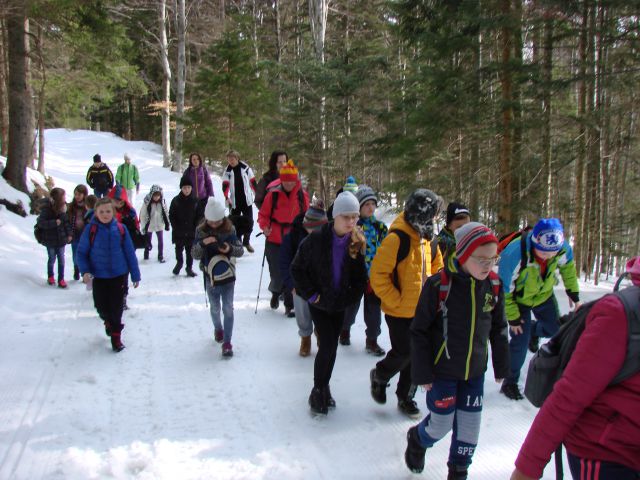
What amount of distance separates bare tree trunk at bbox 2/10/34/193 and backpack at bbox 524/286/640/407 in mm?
15431

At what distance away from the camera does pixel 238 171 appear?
1040 cm

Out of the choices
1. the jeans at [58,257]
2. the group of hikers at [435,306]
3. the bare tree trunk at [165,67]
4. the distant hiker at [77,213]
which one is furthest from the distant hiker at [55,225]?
the bare tree trunk at [165,67]

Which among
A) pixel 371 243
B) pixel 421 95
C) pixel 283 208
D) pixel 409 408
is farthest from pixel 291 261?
pixel 421 95

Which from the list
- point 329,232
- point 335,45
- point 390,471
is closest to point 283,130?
point 335,45

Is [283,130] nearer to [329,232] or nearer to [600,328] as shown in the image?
[329,232]

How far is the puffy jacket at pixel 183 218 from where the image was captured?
971 centimetres

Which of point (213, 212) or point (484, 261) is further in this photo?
point (213, 212)

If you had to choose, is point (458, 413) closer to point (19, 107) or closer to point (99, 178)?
point (99, 178)

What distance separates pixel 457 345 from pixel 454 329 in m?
0.11

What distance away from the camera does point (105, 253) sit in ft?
20.4

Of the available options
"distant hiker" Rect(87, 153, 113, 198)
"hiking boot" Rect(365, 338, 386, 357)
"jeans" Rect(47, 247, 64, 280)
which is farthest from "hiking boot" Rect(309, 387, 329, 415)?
"distant hiker" Rect(87, 153, 113, 198)

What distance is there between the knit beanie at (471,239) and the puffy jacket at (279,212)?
14.5 ft

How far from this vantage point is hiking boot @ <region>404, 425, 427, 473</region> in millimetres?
3693

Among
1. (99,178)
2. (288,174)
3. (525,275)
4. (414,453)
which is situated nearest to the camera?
(414,453)
